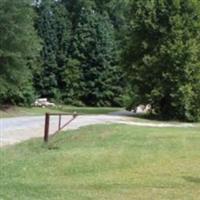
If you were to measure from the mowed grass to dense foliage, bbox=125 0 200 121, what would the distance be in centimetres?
1794

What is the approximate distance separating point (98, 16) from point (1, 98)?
25938 mm

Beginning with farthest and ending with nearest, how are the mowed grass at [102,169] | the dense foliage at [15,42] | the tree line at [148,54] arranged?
the dense foliage at [15,42] < the tree line at [148,54] < the mowed grass at [102,169]

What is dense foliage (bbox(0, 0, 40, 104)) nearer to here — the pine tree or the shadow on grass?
the pine tree

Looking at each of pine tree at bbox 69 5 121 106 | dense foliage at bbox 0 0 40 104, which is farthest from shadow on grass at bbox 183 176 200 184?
pine tree at bbox 69 5 121 106

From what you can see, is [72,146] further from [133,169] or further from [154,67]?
[154,67]

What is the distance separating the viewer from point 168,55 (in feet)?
127

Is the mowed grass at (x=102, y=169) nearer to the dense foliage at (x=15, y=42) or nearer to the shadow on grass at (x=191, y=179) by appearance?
the shadow on grass at (x=191, y=179)

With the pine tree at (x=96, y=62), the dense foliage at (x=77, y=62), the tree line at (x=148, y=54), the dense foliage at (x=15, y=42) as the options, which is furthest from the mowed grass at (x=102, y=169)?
the dense foliage at (x=77, y=62)

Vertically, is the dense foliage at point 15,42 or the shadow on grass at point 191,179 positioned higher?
the dense foliage at point 15,42

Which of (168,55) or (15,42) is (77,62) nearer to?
(15,42)

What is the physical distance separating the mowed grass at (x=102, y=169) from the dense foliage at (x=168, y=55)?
1794cm

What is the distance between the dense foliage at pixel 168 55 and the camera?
38.5 m

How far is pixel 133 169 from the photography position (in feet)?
42.0

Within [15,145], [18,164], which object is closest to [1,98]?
[15,145]
